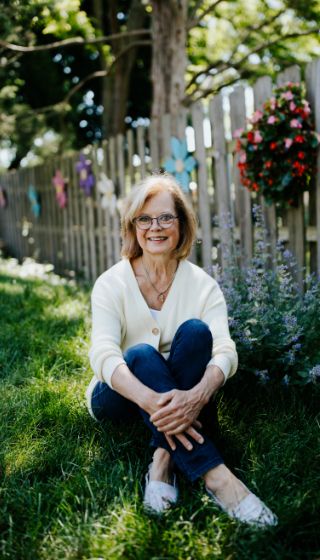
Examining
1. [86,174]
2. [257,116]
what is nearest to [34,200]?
[86,174]

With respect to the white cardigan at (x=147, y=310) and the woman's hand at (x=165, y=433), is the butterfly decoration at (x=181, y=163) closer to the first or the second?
the white cardigan at (x=147, y=310)

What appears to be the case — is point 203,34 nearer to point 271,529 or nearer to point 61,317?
point 61,317

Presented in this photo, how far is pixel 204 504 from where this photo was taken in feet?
6.40

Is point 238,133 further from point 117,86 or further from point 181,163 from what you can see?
point 117,86

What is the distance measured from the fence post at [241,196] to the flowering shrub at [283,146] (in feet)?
1.55

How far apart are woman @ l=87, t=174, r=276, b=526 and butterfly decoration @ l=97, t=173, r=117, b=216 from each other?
3655 mm

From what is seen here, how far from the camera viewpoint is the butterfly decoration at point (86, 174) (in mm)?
6848

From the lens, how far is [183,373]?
223cm

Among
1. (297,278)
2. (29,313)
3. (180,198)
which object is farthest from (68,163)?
(180,198)

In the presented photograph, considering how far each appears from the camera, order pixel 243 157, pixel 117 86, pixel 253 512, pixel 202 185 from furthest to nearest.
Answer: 1. pixel 117 86
2. pixel 202 185
3. pixel 243 157
4. pixel 253 512

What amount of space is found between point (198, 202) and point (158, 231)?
2289mm

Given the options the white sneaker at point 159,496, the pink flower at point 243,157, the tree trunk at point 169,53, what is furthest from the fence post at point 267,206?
the tree trunk at point 169,53

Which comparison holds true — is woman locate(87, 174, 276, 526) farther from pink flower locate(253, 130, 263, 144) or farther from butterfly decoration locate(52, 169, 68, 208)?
butterfly decoration locate(52, 169, 68, 208)

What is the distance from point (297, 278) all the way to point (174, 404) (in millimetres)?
2037
